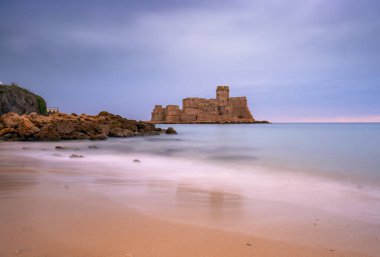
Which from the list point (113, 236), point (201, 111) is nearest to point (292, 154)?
point (113, 236)

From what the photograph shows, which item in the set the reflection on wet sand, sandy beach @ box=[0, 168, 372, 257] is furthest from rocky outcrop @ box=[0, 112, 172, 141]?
sandy beach @ box=[0, 168, 372, 257]

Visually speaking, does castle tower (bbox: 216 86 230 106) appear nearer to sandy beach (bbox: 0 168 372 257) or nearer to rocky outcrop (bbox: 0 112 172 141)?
rocky outcrop (bbox: 0 112 172 141)

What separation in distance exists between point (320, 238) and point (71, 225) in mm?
2134

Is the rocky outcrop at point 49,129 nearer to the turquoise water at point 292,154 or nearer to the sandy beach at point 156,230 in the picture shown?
the turquoise water at point 292,154

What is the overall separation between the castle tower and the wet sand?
118m

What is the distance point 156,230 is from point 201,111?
377 ft

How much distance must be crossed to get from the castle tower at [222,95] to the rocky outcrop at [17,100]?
311 ft

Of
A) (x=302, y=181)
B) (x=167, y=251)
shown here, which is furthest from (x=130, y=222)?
(x=302, y=181)

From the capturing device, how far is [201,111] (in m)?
117

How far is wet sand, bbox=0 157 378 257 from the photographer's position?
6.80 feet

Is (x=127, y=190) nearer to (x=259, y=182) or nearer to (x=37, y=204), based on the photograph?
(x=37, y=204)

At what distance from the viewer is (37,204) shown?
3.13m

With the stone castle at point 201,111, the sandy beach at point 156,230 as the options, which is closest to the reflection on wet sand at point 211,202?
the sandy beach at point 156,230

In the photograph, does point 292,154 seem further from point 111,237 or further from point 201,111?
point 201,111
